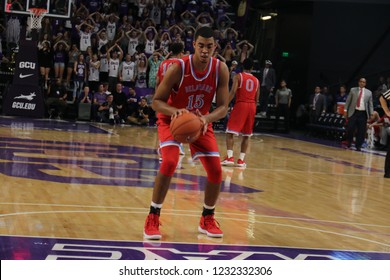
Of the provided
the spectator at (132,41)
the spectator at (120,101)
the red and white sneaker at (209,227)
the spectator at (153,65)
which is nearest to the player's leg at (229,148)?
the red and white sneaker at (209,227)

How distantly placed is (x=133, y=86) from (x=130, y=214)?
1700 cm

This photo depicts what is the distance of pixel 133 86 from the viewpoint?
81.1ft

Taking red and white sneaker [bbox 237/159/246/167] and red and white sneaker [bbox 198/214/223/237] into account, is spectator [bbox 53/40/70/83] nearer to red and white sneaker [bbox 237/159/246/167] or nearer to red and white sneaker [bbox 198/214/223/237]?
red and white sneaker [bbox 237/159/246/167]

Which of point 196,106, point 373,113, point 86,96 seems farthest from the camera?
point 86,96

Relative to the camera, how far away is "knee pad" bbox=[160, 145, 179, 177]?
269 inches

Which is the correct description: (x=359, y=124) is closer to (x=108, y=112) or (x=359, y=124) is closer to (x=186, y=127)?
(x=108, y=112)

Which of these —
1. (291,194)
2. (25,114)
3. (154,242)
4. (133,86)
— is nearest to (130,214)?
(154,242)

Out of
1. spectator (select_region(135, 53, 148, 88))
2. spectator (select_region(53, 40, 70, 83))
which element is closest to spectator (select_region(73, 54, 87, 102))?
spectator (select_region(53, 40, 70, 83))

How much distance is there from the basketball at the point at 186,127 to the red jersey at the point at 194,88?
433 mm

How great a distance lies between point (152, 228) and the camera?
22.3 feet

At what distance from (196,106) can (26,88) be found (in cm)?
1588

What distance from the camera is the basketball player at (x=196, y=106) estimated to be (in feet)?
22.4

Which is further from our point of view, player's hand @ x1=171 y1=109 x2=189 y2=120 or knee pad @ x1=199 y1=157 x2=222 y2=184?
knee pad @ x1=199 y1=157 x2=222 y2=184

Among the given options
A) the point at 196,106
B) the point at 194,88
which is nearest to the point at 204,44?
the point at 194,88
